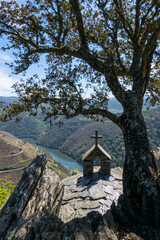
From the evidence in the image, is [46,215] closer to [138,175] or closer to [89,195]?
[138,175]

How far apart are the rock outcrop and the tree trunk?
62cm

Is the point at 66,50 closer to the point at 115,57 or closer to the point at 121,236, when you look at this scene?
the point at 115,57

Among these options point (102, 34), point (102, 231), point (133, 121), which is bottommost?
point (102, 231)

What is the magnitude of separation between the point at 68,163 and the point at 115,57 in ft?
577

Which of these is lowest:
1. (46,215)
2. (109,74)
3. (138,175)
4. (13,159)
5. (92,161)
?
(13,159)

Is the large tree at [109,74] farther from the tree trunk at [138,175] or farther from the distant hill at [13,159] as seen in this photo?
the distant hill at [13,159]

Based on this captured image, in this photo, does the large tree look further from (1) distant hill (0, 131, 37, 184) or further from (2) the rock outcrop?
(1) distant hill (0, 131, 37, 184)

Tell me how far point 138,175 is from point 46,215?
3173mm

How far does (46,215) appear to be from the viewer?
4355 millimetres

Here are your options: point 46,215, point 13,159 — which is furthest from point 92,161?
point 13,159

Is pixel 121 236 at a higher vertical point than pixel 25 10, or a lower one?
lower

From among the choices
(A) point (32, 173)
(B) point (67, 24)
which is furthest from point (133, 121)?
(B) point (67, 24)

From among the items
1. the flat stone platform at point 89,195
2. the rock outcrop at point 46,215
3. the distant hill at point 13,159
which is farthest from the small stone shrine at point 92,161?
the distant hill at point 13,159

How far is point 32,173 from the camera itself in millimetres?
5590
